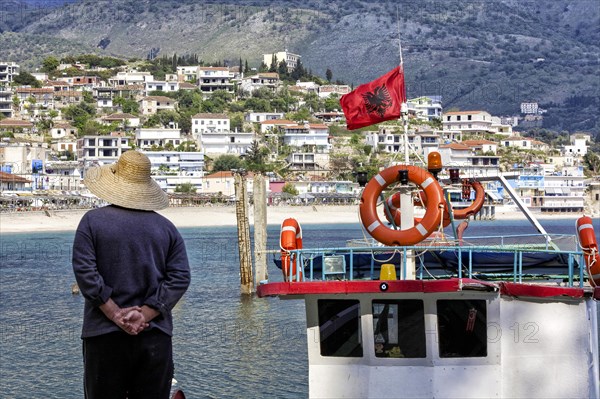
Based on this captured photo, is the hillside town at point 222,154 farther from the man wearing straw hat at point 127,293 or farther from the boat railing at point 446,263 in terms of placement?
the man wearing straw hat at point 127,293

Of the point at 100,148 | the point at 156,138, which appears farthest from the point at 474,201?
the point at 156,138

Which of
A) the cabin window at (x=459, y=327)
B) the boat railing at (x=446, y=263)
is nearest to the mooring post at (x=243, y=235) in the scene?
the boat railing at (x=446, y=263)

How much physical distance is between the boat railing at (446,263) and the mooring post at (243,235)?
21392mm

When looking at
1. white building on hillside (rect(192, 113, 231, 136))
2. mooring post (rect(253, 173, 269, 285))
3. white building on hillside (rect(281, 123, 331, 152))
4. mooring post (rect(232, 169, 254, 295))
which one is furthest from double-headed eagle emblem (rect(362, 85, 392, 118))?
white building on hillside (rect(192, 113, 231, 136))

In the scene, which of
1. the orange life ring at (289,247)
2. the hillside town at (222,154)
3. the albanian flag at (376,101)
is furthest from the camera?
the hillside town at (222,154)

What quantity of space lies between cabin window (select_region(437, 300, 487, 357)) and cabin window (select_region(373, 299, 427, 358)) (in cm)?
23

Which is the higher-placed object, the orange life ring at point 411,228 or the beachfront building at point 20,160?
the beachfront building at point 20,160

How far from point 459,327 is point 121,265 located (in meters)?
5.87

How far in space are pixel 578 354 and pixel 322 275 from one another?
3.17m

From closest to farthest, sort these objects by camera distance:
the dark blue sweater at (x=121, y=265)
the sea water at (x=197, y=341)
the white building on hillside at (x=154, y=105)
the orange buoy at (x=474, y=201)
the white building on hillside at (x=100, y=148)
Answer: the dark blue sweater at (x=121, y=265)
the orange buoy at (x=474, y=201)
the sea water at (x=197, y=341)
the white building on hillside at (x=100, y=148)
the white building on hillside at (x=154, y=105)

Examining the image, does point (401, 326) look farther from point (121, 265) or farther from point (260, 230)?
point (260, 230)

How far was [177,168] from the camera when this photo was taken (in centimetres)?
15412

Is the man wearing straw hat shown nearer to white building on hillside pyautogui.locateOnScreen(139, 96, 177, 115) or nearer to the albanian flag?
the albanian flag

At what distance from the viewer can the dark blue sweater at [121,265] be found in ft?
26.4
